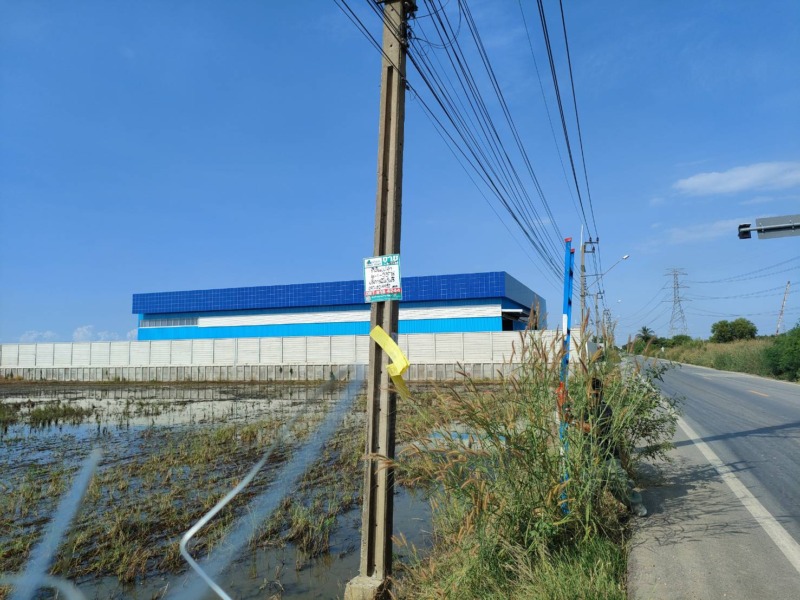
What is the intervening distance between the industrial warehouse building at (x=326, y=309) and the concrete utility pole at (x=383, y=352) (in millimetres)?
36494

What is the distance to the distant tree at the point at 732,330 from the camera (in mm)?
73875

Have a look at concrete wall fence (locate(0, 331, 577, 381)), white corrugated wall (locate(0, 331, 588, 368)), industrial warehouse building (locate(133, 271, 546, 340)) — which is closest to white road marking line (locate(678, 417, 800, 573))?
concrete wall fence (locate(0, 331, 577, 381))

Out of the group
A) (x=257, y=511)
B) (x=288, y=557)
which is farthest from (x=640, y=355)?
(x=257, y=511)

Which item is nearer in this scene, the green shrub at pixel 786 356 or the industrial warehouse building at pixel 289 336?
the green shrub at pixel 786 356

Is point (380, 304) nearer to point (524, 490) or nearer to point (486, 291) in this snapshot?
point (524, 490)

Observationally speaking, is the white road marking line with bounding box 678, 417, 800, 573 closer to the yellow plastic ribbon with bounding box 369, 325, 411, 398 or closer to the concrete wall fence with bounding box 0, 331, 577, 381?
the yellow plastic ribbon with bounding box 369, 325, 411, 398

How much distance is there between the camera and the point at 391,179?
597cm

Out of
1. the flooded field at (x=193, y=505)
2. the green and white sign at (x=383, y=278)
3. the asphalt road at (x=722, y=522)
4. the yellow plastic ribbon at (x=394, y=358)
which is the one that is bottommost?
the flooded field at (x=193, y=505)

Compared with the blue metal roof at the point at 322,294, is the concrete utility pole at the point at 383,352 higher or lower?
lower

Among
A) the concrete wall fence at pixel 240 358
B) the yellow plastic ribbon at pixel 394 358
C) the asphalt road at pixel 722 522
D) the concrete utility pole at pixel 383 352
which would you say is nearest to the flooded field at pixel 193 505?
the concrete utility pole at pixel 383 352

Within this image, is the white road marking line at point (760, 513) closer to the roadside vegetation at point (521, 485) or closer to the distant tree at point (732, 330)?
the roadside vegetation at point (521, 485)

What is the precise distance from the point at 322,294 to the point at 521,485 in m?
45.5

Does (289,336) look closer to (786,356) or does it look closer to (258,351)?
(258,351)

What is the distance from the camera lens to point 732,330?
2970 inches
